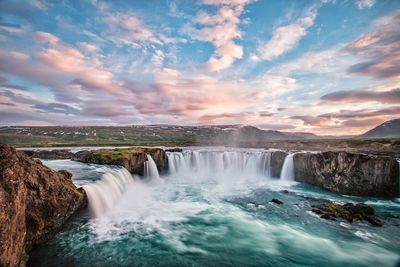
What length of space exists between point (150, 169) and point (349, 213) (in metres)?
26.0

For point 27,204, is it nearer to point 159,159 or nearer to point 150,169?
point 150,169

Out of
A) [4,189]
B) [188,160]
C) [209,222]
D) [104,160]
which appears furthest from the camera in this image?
[188,160]

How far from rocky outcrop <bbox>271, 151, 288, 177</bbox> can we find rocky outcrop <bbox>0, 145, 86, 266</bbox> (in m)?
28.9

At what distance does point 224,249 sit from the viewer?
1306 centimetres

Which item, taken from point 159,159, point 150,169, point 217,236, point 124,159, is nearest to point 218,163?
point 159,159

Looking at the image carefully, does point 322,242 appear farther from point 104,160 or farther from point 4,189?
point 104,160

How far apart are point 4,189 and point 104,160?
80.4 ft

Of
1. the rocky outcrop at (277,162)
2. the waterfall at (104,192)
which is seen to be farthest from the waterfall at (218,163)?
the waterfall at (104,192)

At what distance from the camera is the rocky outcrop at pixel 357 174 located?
80.2ft

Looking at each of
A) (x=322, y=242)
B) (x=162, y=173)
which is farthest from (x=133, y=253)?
(x=162, y=173)

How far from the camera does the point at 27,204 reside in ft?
37.3

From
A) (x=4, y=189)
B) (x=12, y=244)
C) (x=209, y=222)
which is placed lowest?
(x=209, y=222)

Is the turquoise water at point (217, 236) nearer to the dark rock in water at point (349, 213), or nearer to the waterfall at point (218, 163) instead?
the dark rock in water at point (349, 213)

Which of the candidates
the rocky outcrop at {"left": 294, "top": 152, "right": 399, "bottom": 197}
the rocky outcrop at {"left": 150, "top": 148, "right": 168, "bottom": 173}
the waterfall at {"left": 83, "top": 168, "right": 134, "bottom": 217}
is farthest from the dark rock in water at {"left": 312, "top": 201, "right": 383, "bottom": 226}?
the rocky outcrop at {"left": 150, "top": 148, "right": 168, "bottom": 173}
